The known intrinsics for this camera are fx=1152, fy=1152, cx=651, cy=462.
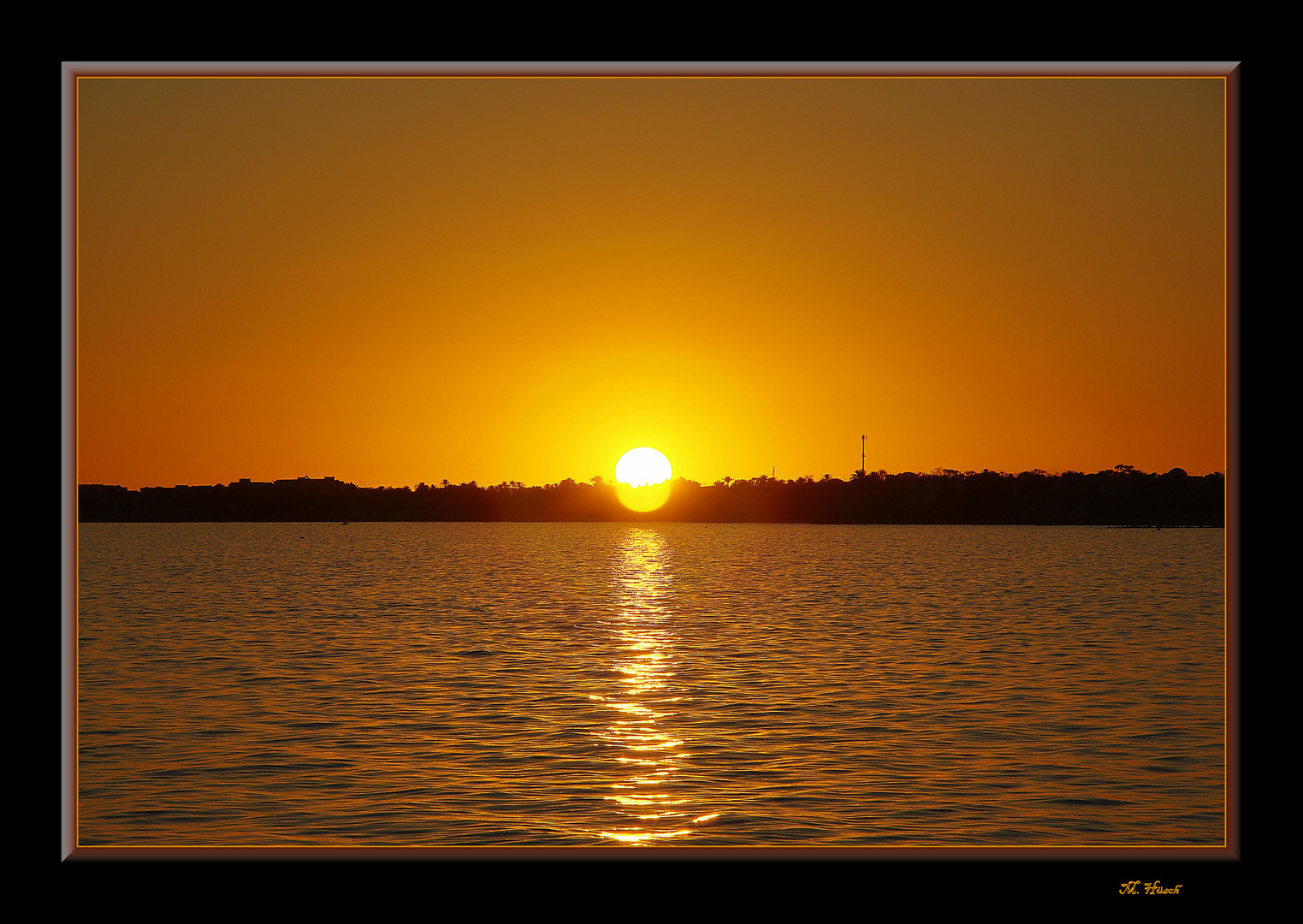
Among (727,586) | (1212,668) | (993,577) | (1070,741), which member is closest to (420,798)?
(1070,741)

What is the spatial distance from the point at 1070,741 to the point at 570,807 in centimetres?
1094

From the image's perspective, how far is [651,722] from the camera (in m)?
24.2

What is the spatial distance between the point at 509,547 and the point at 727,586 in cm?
8655

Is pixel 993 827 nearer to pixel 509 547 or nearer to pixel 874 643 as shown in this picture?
pixel 874 643

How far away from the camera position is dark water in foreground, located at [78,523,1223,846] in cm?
1684

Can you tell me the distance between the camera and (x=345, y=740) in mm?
21922

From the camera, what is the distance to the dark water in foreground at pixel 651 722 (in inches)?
663

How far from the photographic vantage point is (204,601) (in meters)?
60.3

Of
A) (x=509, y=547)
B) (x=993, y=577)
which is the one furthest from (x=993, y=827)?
(x=509, y=547)
